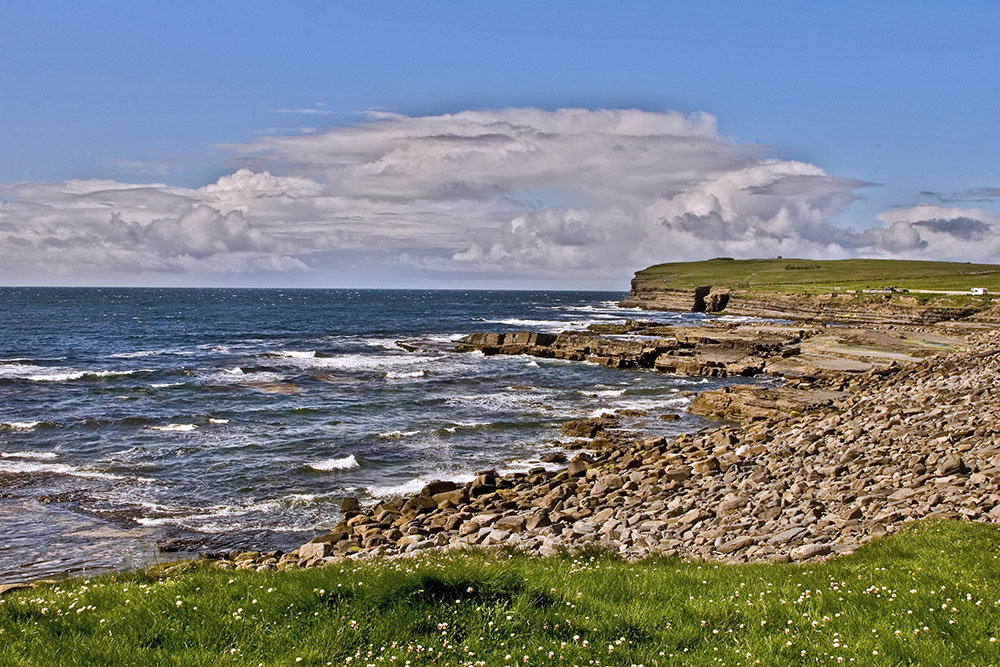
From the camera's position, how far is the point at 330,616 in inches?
313

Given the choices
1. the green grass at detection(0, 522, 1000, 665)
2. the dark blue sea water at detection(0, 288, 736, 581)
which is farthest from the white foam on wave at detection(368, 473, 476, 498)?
the green grass at detection(0, 522, 1000, 665)

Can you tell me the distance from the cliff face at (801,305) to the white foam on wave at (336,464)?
3529 inches

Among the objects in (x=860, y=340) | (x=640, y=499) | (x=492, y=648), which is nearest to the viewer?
(x=492, y=648)

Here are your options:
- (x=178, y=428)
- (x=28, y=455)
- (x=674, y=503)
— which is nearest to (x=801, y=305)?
(x=178, y=428)

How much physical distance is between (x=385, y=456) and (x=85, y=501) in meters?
11.1

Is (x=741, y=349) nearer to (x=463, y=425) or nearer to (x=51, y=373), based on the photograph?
(x=463, y=425)

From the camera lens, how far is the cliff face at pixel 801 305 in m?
98.6

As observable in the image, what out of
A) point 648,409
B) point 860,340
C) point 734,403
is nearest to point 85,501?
point 648,409

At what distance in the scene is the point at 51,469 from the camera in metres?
27.5

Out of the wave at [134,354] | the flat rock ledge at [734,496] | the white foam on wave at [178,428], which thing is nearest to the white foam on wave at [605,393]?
the flat rock ledge at [734,496]

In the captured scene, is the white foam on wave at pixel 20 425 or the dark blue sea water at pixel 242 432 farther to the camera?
the white foam on wave at pixel 20 425

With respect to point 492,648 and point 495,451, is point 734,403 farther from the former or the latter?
point 492,648

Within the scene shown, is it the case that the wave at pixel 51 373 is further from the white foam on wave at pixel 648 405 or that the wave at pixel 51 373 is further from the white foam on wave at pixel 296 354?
the white foam on wave at pixel 648 405

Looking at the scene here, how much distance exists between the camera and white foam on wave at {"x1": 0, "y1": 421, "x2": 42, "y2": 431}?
35000 millimetres
